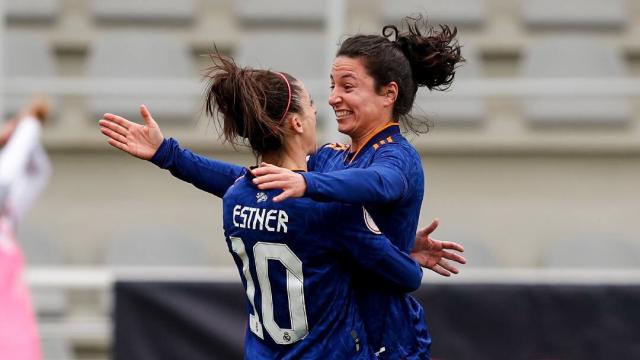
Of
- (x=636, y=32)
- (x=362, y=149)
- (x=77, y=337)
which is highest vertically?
(x=636, y=32)

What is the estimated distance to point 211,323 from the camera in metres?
5.70

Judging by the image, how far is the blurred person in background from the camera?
5.54 metres

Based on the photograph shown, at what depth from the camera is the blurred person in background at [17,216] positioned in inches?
218

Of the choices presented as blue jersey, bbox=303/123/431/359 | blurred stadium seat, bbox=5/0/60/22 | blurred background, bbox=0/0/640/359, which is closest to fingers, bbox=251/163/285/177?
blue jersey, bbox=303/123/431/359

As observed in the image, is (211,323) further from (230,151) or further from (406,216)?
(406,216)

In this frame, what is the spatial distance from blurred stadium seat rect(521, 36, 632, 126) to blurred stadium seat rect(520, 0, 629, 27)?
109mm

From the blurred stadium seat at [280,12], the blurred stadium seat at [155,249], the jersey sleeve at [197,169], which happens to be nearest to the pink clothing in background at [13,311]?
the blurred stadium seat at [155,249]

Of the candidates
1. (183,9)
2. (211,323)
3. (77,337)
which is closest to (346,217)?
(211,323)

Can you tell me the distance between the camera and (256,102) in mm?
3109

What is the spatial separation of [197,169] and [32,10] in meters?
4.52

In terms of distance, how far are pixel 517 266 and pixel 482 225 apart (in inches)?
12.0

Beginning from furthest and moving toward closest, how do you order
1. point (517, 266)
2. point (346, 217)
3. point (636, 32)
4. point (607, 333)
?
point (636, 32), point (517, 266), point (607, 333), point (346, 217)

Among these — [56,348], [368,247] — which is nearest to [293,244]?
[368,247]

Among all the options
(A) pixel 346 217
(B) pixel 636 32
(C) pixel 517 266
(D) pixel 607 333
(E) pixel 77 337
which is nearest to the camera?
(A) pixel 346 217
